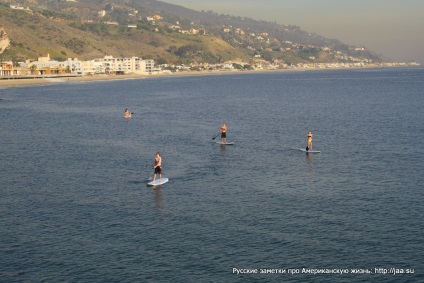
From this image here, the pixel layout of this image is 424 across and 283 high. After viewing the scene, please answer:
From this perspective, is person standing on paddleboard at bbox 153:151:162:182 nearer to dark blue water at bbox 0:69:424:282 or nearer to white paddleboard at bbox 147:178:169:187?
white paddleboard at bbox 147:178:169:187

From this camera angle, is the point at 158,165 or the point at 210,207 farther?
the point at 158,165

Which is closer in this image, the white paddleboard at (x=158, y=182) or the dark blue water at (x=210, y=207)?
the dark blue water at (x=210, y=207)

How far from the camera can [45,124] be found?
89.5 metres

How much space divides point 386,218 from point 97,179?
23.5m

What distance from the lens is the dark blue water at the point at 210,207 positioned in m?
28.0

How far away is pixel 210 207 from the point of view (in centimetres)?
3778

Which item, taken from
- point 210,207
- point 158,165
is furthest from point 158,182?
point 210,207

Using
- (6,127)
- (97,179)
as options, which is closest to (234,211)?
(97,179)

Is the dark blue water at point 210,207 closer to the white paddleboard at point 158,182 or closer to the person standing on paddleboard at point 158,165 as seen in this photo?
the white paddleboard at point 158,182

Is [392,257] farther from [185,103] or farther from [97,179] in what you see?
[185,103]

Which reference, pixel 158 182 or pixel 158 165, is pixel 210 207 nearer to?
pixel 158 182

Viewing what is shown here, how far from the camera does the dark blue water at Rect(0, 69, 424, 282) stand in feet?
92.0

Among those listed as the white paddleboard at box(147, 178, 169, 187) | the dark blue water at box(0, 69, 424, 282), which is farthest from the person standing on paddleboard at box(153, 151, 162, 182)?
the dark blue water at box(0, 69, 424, 282)

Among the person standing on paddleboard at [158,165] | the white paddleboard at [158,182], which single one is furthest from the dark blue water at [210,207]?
the person standing on paddleboard at [158,165]
